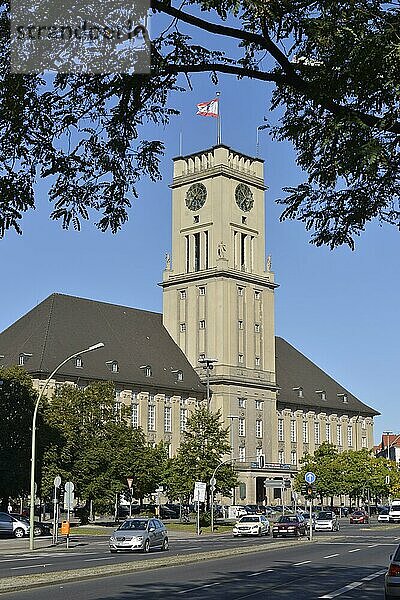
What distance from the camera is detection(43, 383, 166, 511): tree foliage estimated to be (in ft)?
222

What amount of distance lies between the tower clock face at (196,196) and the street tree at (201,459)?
49556 mm

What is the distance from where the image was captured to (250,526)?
59.0 meters

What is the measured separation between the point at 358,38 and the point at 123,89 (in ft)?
7.38

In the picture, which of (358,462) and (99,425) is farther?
(358,462)

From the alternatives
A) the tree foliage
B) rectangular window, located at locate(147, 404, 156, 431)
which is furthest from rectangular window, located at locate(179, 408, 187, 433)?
the tree foliage

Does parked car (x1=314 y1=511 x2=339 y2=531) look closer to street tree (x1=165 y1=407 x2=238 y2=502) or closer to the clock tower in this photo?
street tree (x1=165 y1=407 x2=238 y2=502)

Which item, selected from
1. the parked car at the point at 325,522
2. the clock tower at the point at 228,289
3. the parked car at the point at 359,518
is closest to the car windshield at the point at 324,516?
the parked car at the point at 325,522

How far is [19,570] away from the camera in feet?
95.5

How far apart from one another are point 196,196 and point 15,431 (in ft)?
195

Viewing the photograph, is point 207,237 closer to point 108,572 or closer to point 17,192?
point 108,572

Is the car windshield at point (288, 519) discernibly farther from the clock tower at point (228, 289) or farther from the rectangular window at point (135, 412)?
the clock tower at point (228, 289)

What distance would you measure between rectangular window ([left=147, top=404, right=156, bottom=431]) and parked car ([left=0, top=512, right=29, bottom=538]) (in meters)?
54.5

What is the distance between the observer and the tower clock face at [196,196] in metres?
122

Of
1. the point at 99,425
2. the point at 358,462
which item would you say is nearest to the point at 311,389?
the point at 358,462
